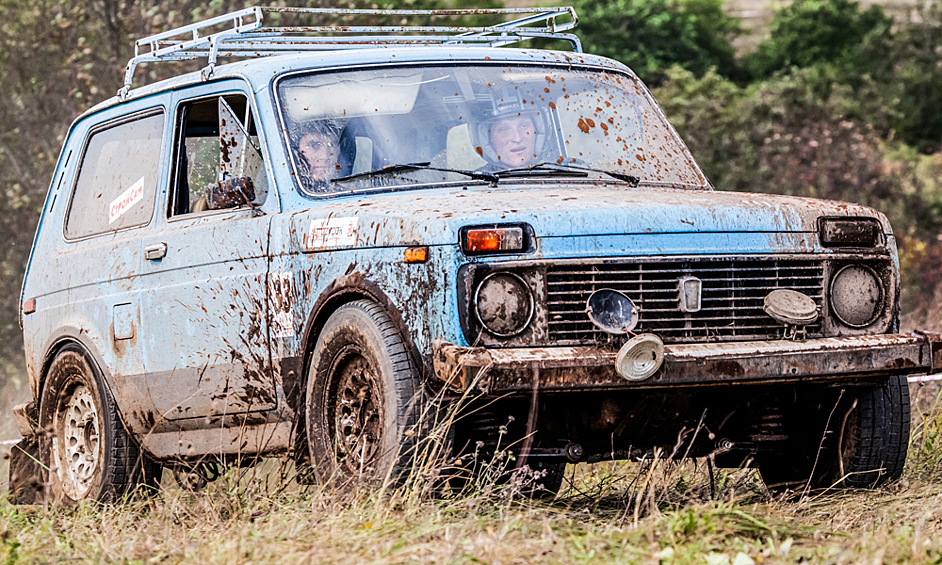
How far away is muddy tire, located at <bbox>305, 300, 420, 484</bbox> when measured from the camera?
16.6ft

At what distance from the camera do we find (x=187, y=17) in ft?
52.9

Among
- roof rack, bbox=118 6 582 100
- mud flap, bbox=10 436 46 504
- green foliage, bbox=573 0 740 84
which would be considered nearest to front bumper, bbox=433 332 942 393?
roof rack, bbox=118 6 582 100

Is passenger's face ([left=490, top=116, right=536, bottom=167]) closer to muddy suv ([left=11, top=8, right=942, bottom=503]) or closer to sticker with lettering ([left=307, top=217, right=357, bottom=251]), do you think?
muddy suv ([left=11, top=8, right=942, bottom=503])

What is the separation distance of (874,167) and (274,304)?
18844 millimetres

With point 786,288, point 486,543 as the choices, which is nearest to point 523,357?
point 486,543

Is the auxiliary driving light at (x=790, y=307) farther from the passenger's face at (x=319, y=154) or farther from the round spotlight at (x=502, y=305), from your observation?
the passenger's face at (x=319, y=154)

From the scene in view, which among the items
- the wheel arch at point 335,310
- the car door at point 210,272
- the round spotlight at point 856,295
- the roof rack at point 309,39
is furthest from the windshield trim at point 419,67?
the round spotlight at point 856,295

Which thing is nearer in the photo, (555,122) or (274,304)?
(274,304)

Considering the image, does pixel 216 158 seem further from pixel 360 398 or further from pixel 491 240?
pixel 491 240

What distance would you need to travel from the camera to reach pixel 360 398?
5402mm

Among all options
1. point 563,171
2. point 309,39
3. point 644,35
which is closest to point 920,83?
point 644,35

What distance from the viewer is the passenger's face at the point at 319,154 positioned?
5.93 m

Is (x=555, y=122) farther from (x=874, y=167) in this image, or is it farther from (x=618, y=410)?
(x=874, y=167)

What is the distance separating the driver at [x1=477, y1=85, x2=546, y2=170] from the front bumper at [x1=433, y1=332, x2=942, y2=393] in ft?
4.25
